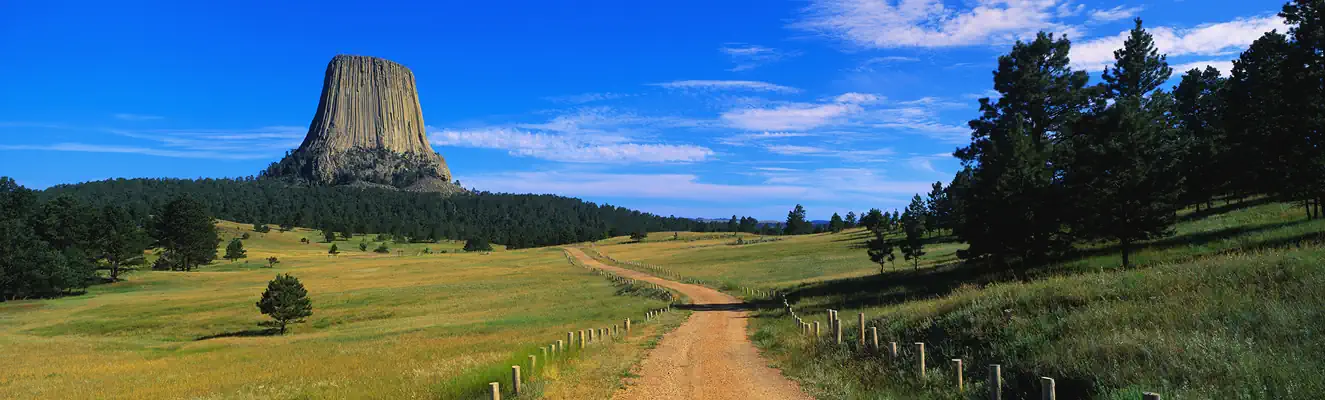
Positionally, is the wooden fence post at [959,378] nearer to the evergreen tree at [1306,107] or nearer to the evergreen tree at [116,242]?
the evergreen tree at [1306,107]

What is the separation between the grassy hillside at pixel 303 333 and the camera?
18.2 meters

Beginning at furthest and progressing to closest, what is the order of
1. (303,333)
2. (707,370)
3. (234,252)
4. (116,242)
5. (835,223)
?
(835,223) < (234,252) < (116,242) < (303,333) < (707,370)

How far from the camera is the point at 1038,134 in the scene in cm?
3562

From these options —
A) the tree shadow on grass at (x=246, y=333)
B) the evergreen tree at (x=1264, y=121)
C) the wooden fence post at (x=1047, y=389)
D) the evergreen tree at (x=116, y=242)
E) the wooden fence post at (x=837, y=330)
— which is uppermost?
the evergreen tree at (x=1264, y=121)

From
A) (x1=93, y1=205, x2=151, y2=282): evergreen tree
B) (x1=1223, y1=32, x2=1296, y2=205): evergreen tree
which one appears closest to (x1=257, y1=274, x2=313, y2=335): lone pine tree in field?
(x1=1223, y1=32, x2=1296, y2=205): evergreen tree

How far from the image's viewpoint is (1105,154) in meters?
28.0

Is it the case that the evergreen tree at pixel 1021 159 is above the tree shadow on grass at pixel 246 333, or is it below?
above

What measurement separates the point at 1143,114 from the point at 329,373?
115 feet

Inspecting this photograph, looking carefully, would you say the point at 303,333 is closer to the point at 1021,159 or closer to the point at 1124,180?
the point at 1021,159

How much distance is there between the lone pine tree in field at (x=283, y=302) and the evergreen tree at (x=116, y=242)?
56.2 m

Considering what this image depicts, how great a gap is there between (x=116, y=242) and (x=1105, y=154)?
103m

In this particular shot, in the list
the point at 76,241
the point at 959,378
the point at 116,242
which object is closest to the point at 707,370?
the point at 959,378

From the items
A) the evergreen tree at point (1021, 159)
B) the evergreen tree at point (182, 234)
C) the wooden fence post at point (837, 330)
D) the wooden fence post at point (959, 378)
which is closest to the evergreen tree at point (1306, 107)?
→ the evergreen tree at point (1021, 159)

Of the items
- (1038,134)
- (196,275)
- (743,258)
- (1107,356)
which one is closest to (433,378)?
(1107,356)
